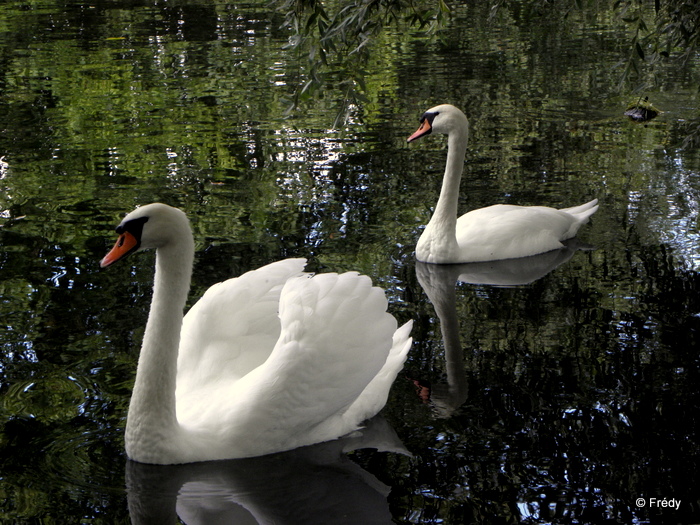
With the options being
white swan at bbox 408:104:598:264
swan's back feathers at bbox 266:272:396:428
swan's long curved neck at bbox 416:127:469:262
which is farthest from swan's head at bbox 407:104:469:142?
swan's back feathers at bbox 266:272:396:428

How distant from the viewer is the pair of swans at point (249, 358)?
4.87m

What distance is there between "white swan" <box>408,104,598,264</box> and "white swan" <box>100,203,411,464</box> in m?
2.50

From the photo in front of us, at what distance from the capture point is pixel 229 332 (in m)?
5.50

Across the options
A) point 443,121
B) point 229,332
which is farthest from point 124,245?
point 443,121

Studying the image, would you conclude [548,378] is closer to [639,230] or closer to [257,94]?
[639,230]

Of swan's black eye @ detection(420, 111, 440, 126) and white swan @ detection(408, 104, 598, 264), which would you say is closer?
white swan @ detection(408, 104, 598, 264)

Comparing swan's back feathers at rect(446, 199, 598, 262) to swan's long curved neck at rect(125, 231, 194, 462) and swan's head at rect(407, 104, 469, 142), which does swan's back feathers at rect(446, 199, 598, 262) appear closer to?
swan's head at rect(407, 104, 469, 142)

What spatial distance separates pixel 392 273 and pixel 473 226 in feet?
2.99

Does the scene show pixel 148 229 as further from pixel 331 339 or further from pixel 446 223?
pixel 446 223

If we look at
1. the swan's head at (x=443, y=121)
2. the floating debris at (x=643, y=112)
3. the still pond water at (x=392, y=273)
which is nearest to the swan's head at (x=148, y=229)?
the still pond water at (x=392, y=273)

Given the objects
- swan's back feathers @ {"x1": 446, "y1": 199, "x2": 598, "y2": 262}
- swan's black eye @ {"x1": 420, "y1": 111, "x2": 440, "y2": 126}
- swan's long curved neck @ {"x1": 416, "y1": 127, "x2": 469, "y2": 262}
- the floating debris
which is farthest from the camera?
the floating debris

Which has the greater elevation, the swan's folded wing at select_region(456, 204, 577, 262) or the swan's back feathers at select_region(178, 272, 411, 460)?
the swan's back feathers at select_region(178, 272, 411, 460)

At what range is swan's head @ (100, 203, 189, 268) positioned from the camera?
477 centimetres

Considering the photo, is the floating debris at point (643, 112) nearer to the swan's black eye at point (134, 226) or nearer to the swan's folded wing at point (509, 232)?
the swan's folded wing at point (509, 232)
